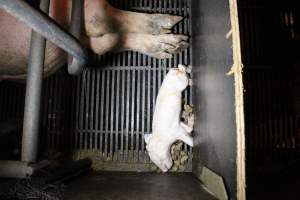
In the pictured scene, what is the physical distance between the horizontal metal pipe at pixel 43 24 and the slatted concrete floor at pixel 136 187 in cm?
57

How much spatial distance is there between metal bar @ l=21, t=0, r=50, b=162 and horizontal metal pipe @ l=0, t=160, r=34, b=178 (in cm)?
5

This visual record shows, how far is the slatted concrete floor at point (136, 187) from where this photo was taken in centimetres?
99

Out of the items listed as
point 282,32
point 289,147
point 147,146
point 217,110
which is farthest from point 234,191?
point 282,32

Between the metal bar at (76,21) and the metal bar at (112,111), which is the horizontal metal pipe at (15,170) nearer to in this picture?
the metal bar at (76,21)

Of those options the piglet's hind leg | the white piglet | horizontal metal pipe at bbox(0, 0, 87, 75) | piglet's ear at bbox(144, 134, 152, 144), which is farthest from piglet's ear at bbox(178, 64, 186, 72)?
horizontal metal pipe at bbox(0, 0, 87, 75)

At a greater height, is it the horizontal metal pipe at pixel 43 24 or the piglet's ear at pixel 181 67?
the piglet's ear at pixel 181 67

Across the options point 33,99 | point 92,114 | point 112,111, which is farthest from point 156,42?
point 33,99

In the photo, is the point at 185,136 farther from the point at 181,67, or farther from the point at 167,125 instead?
the point at 181,67

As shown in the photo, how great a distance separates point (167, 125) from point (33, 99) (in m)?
0.75

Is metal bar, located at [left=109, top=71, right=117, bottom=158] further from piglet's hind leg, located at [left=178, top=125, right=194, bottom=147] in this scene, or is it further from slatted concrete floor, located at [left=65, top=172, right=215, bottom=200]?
piglet's hind leg, located at [left=178, top=125, right=194, bottom=147]

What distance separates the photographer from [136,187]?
3.76 feet

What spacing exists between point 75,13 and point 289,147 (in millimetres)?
1517

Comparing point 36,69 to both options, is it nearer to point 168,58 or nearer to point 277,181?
point 168,58

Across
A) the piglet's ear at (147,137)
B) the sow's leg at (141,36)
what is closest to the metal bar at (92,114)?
the sow's leg at (141,36)
